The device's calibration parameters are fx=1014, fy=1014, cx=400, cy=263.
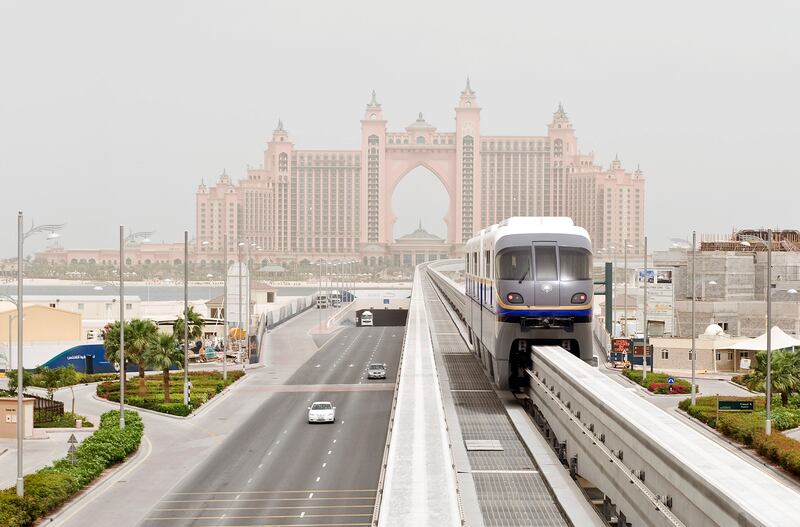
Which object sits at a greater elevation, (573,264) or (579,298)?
(573,264)

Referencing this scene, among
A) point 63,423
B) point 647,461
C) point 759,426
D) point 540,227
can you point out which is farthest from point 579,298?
point 63,423

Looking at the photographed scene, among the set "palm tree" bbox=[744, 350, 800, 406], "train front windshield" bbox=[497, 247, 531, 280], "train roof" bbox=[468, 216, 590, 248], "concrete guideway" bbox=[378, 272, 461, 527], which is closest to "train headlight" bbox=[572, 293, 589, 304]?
"train front windshield" bbox=[497, 247, 531, 280]

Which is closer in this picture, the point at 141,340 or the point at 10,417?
the point at 10,417

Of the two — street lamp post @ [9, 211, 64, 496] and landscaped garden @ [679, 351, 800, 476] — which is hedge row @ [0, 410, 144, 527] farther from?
landscaped garden @ [679, 351, 800, 476]

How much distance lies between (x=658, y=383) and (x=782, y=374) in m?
11.5

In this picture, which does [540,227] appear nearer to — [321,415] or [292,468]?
[292,468]

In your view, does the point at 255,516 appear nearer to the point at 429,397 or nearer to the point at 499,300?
the point at 429,397

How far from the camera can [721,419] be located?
40125 millimetres

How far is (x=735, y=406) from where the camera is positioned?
137 feet

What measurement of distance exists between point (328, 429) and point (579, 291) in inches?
740

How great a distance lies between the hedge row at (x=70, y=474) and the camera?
87.2 ft

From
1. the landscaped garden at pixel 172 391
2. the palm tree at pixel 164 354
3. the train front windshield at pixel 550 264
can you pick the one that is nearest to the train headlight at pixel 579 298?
the train front windshield at pixel 550 264

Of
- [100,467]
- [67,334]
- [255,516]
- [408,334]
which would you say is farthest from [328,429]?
[67,334]

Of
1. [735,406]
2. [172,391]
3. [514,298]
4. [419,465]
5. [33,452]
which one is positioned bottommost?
[33,452]
